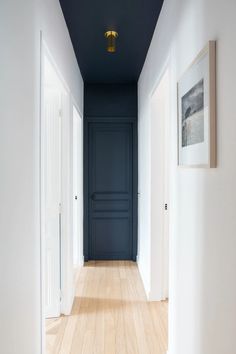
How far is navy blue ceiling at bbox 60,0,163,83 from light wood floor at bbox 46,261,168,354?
2604 millimetres

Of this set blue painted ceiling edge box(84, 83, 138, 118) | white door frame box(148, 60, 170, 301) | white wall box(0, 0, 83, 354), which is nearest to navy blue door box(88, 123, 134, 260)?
blue painted ceiling edge box(84, 83, 138, 118)

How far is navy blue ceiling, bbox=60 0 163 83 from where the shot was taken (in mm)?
2503

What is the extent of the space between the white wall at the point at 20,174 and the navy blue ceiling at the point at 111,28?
0.70m

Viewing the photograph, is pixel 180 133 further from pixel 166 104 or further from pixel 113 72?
pixel 113 72

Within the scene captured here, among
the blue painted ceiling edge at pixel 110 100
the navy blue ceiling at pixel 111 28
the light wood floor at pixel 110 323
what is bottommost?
the light wood floor at pixel 110 323

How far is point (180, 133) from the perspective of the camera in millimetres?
1814

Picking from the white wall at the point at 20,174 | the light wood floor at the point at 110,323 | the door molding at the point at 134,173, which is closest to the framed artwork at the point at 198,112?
the white wall at the point at 20,174

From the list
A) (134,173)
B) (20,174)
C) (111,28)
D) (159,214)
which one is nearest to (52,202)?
(159,214)

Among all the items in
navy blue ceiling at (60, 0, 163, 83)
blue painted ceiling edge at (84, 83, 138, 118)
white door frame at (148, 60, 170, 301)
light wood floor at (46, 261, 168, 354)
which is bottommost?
light wood floor at (46, 261, 168, 354)

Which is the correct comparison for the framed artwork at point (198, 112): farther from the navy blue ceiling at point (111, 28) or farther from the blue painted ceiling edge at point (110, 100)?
the blue painted ceiling edge at point (110, 100)

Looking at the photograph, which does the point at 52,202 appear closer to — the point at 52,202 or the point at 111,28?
the point at 52,202

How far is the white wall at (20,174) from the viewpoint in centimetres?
127

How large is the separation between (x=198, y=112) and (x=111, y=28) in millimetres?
1826

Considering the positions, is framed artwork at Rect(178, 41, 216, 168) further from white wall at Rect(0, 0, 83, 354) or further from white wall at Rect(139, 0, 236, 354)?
white wall at Rect(0, 0, 83, 354)
